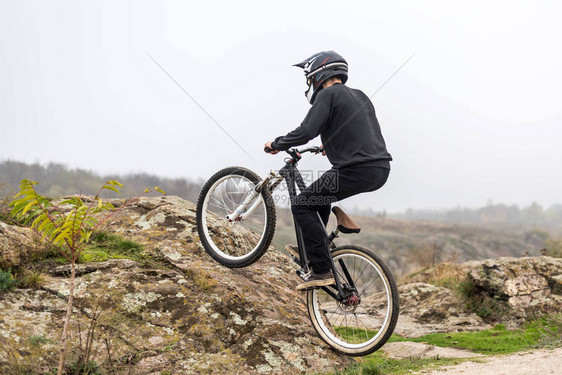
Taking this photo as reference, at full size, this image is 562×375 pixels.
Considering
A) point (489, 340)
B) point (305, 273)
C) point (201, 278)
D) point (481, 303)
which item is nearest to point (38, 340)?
point (201, 278)

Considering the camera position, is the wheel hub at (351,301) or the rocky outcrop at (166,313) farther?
the wheel hub at (351,301)

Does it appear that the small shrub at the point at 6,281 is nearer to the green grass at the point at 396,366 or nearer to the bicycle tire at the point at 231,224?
the bicycle tire at the point at 231,224

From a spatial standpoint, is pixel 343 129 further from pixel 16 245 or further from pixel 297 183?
pixel 16 245

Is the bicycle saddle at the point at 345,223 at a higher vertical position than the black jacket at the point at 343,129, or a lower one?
lower

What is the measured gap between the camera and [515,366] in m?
4.14

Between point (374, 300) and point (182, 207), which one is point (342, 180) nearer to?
point (182, 207)

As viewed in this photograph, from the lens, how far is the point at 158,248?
588cm

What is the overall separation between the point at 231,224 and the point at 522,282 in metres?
6.05

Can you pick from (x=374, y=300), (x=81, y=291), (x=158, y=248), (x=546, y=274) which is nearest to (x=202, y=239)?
(x=158, y=248)

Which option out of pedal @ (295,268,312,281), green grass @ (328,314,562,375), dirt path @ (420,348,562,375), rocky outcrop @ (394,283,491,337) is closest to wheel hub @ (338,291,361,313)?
pedal @ (295,268,312,281)

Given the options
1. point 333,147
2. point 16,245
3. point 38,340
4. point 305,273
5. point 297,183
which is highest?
point 333,147

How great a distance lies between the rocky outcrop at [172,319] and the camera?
159 inches

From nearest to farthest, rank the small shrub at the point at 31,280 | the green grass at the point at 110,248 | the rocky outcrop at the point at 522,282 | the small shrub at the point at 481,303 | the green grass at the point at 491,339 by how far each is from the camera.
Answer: the small shrub at the point at 31,280
the green grass at the point at 110,248
the green grass at the point at 491,339
the rocky outcrop at the point at 522,282
the small shrub at the point at 481,303

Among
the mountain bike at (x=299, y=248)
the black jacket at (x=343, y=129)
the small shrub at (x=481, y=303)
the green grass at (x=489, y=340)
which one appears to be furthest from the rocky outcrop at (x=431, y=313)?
the black jacket at (x=343, y=129)
